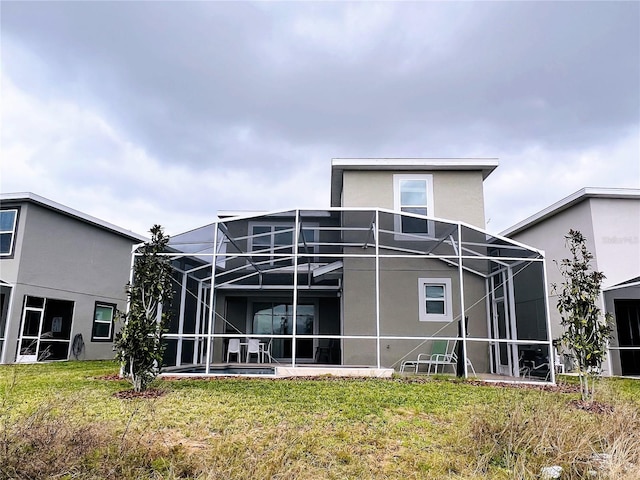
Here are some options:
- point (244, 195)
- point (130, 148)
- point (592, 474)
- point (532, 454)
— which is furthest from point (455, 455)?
point (244, 195)

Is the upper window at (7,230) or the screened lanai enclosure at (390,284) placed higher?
the upper window at (7,230)

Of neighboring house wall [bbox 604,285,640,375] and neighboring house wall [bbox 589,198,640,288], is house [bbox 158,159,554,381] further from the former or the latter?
neighboring house wall [bbox 604,285,640,375]

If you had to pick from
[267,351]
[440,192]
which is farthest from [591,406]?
[267,351]

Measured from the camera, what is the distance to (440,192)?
1282 cm

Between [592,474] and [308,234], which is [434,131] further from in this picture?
[592,474]

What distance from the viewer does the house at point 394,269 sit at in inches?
402

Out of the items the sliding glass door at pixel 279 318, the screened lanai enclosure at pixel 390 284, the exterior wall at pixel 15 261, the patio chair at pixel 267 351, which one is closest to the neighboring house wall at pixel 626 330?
the screened lanai enclosure at pixel 390 284

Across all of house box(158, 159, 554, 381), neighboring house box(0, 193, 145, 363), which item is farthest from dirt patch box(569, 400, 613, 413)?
neighboring house box(0, 193, 145, 363)

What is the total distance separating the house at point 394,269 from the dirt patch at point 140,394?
6.61ft

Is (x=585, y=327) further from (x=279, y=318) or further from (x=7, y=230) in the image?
(x=7, y=230)

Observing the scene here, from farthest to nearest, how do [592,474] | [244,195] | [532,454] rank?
[244,195] → [532,454] → [592,474]

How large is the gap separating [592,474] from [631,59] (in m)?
12.1

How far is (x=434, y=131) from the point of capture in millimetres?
16094

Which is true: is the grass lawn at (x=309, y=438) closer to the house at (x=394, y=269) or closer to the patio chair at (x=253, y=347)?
the house at (x=394, y=269)
